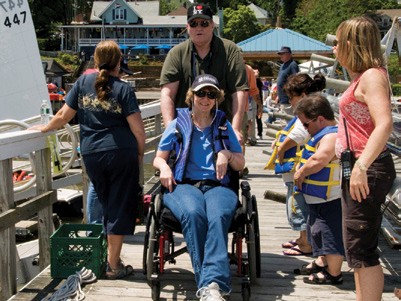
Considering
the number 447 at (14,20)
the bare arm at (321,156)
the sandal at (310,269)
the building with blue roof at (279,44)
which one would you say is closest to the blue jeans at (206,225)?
the bare arm at (321,156)

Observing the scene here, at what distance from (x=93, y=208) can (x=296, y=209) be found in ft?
4.45

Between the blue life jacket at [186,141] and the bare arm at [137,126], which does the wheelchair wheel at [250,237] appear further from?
the bare arm at [137,126]

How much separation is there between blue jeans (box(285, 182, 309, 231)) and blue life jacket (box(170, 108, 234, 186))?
68cm

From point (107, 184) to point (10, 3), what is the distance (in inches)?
357

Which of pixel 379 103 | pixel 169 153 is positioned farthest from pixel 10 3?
pixel 379 103

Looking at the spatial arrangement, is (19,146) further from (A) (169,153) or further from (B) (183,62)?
(B) (183,62)

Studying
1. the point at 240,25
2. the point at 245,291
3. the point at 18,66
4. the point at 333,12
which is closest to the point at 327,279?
the point at 245,291

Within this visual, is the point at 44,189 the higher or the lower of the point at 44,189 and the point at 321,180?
the lower

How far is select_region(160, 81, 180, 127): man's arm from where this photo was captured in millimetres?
4812

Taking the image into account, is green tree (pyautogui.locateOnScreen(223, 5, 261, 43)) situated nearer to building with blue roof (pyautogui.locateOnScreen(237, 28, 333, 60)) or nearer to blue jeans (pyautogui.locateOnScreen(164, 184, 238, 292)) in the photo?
building with blue roof (pyautogui.locateOnScreen(237, 28, 333, 60))

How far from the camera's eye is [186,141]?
13.7ft

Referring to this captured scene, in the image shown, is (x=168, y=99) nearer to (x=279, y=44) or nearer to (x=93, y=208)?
(x=93, y=208)

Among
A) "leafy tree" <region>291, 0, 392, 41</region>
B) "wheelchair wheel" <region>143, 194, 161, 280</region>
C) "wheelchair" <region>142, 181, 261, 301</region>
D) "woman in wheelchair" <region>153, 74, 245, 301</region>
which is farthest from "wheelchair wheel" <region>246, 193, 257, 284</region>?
"leafy tree" <region>291, 0, 392, 41</region>

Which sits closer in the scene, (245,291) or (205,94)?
(245,291)
